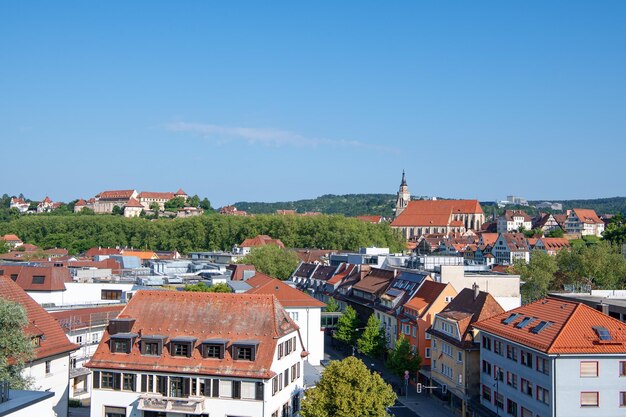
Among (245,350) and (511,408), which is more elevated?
(245,350)

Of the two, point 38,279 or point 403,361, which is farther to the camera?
point 38,279

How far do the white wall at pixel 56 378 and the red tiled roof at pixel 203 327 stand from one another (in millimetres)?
2063

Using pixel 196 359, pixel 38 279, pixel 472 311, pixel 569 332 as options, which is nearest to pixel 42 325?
pixel 196 359

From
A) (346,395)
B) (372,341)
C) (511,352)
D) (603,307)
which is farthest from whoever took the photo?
(372,341)

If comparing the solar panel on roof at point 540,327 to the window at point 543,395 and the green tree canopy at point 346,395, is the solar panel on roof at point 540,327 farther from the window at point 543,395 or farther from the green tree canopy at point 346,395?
the green tree canopy at point 346,395

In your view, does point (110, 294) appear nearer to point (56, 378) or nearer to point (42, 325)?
point (42, 325)

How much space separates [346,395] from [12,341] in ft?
46.6

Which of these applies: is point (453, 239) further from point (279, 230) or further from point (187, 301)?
point (187, 301)

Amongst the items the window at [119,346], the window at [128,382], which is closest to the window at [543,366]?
the window at [128,382]

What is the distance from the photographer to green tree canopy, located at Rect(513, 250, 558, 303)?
73.8 m

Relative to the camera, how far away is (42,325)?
113 feet

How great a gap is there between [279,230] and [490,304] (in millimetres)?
108910

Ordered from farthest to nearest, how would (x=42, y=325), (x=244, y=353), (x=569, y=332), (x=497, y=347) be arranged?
1. (x=497, y=347)
2. (x=42, y=325)
3. (x=569, y=332)
4. (x=244, y=353)

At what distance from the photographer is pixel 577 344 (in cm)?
3294
